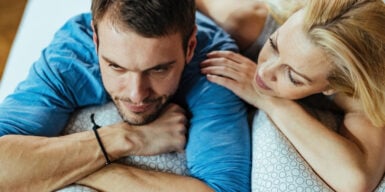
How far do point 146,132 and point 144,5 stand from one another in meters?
0.31

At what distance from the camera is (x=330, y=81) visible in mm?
1070

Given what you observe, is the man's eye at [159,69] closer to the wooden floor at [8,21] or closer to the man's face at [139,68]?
the man's face at [139,68]

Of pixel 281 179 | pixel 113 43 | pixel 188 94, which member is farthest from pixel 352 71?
pixel 113 43

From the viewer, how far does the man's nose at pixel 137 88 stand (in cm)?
102

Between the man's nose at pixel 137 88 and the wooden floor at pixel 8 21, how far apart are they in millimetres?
1068

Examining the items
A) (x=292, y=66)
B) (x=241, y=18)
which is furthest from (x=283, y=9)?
(x=292, y=66)

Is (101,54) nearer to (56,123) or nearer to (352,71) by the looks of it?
(56,123)

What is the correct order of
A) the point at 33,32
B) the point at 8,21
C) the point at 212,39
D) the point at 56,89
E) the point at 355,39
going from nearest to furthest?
the point at 355,39
the point at 56,89
the point at 212,39
the point at 33,32
the point at 8,21

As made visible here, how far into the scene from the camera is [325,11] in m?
1.02

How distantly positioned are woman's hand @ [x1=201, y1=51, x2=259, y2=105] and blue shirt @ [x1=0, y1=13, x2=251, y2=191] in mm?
18

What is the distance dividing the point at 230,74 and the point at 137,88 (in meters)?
0.26

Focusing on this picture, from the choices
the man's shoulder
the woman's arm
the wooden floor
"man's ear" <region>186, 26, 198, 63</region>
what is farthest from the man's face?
the wooden floor

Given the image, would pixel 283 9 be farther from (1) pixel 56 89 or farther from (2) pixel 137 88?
(1) pixel 56 89

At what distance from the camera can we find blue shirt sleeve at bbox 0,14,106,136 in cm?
105
